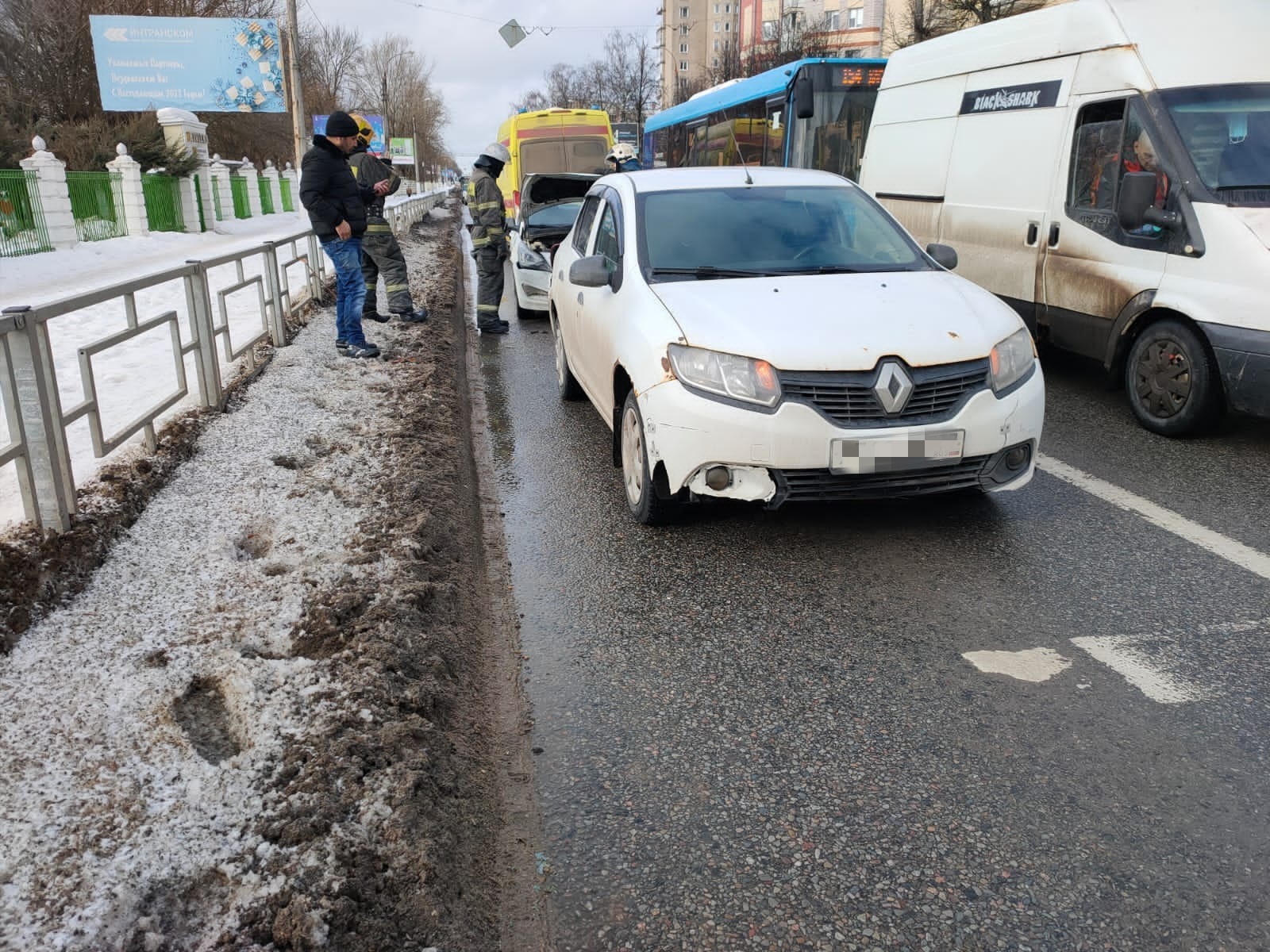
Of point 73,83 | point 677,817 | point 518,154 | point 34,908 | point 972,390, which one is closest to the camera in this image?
point 34,908

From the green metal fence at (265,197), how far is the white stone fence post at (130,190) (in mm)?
15430

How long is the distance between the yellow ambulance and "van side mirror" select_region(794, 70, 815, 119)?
919 centimetres

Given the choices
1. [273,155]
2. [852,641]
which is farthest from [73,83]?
[852,641]

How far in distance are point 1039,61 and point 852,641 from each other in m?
5.91

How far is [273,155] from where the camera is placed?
5309 cm

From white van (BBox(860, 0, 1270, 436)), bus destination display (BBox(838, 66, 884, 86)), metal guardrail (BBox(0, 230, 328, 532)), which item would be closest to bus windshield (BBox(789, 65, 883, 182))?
bus destination display (BBox(838, 66, 884, 86))

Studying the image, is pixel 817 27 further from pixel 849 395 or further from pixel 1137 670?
pixel 1137 670

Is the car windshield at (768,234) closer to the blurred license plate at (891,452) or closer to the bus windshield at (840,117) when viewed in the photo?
the blurred license plate at (891,452)

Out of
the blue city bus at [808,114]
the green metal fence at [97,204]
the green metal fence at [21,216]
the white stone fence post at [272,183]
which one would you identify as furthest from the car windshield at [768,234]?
the white stone fence post at [272,183]

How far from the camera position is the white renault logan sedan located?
4051 mm

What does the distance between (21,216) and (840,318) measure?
1985cm

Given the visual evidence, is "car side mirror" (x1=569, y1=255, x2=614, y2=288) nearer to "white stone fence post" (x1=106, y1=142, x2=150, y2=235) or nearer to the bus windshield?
the bus windshield

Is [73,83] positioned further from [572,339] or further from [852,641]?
[852,641]

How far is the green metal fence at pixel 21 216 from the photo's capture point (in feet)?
59.9
